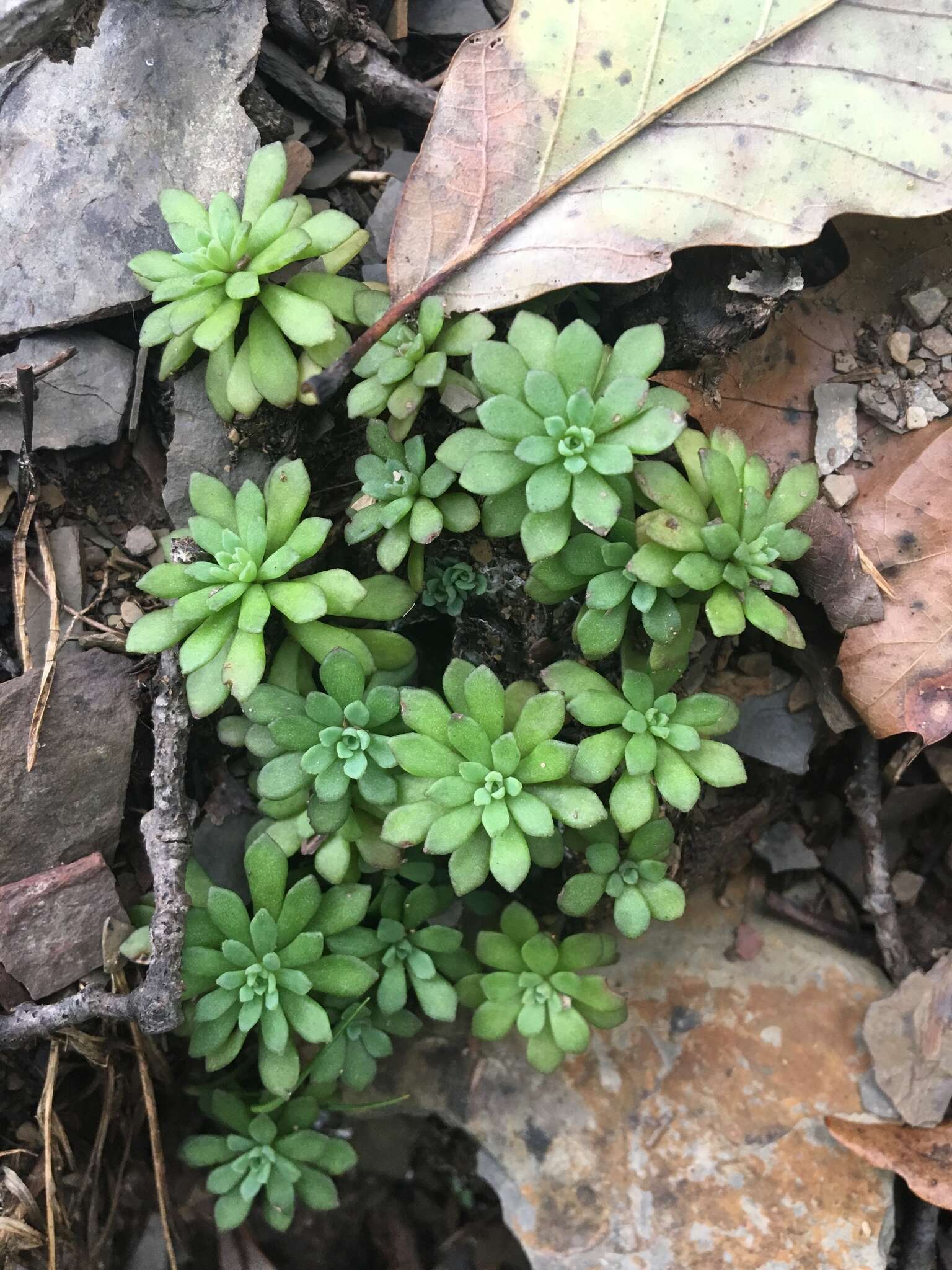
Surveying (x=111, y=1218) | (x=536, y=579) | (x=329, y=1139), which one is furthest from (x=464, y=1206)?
(x=536, y=579)

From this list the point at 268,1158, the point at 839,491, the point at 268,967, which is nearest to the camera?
the point at 268,967

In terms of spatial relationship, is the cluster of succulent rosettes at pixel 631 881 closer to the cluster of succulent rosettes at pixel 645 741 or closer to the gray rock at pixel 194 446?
the cluster of succulent rosettes at pixel 645 741

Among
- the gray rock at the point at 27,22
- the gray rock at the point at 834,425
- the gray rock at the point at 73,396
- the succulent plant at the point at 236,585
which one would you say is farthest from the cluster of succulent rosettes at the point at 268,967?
the gray rock at the point at 27,22

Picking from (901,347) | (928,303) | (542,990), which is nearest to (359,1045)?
(542,990)

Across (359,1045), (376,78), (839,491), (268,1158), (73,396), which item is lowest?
(268,1158)

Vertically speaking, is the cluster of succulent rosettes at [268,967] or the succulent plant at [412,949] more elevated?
the cluster of succulent rosettes at [268,967]

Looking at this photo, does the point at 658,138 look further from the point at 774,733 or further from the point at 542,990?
the point at 542,990

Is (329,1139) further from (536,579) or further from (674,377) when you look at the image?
(674,377)
